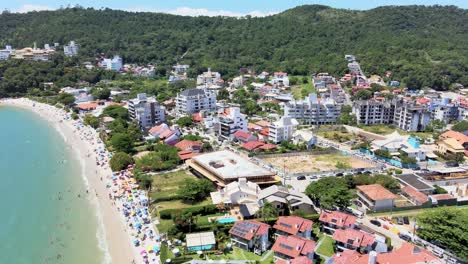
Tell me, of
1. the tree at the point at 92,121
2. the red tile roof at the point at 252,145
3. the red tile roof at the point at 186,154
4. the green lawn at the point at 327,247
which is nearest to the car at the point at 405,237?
the green lawn at the point at 327,247

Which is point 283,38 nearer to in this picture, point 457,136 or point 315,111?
point 315,111

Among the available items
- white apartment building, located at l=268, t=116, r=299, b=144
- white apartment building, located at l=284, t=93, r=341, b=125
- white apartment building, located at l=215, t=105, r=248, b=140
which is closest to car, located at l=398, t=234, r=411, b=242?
white apartment building, located at l=268, t=116, r=299, b=144

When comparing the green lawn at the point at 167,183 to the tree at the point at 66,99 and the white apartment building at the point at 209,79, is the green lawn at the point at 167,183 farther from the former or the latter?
the white apartment building at the point at 209,79

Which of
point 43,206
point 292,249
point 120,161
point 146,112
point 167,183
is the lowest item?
point 43,206

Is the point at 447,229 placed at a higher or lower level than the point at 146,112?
lower

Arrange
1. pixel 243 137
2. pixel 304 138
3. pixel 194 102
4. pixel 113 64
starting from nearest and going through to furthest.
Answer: pixel 304 138, pixel 243 137, pixel 194 102, pixel 113 64

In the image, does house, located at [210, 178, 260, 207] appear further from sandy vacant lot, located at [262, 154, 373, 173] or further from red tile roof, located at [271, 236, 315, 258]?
sandy vacant lot, located at [262, 154, 373, 173]

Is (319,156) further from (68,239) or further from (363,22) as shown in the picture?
(363,22)

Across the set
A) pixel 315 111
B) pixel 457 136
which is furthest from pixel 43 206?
pixel 457 136
